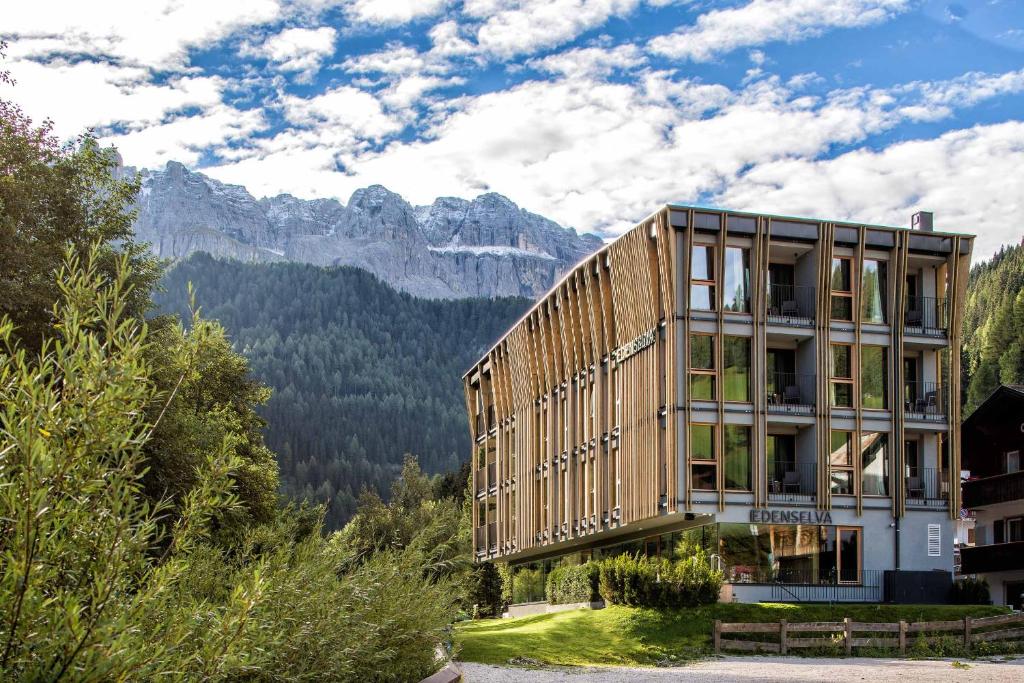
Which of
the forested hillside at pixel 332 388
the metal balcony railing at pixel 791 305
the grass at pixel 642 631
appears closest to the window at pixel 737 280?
the metal balcony railing at pixel 791 305

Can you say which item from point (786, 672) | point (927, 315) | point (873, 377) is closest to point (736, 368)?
point (873, 377)

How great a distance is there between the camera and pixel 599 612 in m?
35.8

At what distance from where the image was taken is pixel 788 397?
3991cm

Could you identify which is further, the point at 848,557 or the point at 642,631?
the point at 848,557

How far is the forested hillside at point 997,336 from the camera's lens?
4222 inches

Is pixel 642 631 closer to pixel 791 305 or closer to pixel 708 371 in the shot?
pixel 708 371

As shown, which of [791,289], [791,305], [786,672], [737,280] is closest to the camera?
[786,672]

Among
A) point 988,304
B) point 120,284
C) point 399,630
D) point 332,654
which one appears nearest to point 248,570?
point 332,654

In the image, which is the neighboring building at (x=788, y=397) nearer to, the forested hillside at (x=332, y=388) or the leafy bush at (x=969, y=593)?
the leafy bush at (x=969, y=593)

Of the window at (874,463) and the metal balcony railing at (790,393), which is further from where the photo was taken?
the window at (874,463)

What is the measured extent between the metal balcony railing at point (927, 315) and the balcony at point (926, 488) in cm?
499

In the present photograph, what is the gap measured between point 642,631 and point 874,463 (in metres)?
11.8

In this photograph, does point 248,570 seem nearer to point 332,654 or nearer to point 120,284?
point 332,654

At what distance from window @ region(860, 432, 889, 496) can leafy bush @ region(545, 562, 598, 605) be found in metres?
10.1
